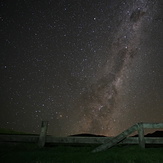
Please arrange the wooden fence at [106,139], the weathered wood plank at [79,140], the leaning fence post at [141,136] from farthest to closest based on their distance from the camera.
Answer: the weathered wood plank at [79,140] → the leaning fence post at [141,136] → the wooden fence at [106,139]

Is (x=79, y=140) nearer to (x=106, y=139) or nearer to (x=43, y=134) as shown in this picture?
(x=106, y=139)

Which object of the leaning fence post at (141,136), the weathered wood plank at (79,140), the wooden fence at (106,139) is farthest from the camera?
the weathered wood plank at (79,140)

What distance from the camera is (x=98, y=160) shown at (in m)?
3.58

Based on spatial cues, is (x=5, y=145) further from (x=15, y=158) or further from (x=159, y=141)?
(x=159, y=141)

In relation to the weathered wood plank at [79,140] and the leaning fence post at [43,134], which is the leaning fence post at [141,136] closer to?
the weathered wood plank at [79,140]

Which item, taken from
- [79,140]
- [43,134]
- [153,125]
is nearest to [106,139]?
[79,140]

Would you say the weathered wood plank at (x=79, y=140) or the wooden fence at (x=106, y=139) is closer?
the wooden fence at (x=106, y=139)

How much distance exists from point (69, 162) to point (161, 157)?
2275mm

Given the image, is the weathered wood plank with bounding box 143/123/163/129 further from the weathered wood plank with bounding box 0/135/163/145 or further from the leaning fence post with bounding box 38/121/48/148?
the leaning fence post with bounding box 38/121/48/148

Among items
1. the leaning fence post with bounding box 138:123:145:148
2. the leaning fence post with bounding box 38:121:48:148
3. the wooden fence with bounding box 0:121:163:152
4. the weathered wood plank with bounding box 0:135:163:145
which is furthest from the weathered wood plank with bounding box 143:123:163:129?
the leaning fence post with bounding box 38:121:48:148

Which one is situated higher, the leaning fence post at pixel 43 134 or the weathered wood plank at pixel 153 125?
the weathered wood plank at pixel 153 125

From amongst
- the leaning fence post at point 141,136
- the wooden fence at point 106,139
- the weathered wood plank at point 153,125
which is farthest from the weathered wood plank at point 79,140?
the weathered wood plank at point 153,125

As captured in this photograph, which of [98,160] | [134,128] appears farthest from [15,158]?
[134,128]

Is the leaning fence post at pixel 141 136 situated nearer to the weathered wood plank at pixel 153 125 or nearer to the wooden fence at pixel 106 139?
the wooden fence at pixel 106 139
